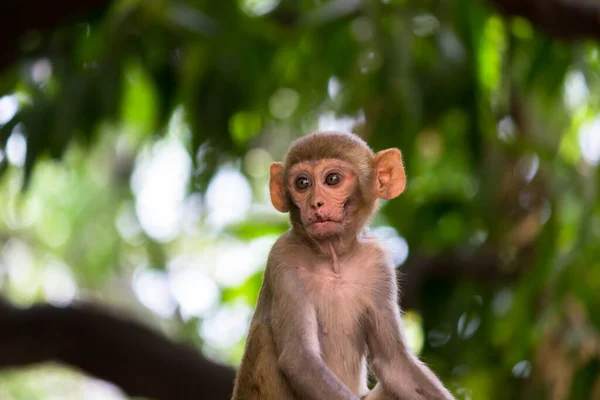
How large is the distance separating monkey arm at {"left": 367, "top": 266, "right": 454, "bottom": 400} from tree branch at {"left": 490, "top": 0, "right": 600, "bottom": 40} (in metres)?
5.40

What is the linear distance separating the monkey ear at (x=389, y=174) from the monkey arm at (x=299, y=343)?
71 cm

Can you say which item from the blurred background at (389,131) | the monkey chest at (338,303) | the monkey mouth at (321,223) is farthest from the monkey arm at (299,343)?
the blurred background at (389,131)

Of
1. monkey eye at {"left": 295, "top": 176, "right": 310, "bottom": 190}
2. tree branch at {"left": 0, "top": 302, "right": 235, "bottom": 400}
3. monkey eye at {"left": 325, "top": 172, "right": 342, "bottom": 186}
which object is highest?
monkey eye at {"left": 325, "top": 172, "right": 342, "bottom": 186}

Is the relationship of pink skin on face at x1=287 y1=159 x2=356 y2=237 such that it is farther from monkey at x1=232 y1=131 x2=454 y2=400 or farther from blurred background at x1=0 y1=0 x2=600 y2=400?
blurred background at x1=0 y1=0 x2=600 y2=400

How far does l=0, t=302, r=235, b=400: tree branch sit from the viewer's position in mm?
10859

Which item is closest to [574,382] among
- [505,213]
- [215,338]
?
[505,213]

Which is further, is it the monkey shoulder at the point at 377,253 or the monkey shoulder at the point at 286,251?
the monkey shoulder at the point at 377,253

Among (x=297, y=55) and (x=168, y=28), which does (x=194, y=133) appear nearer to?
(x=168, y=28)

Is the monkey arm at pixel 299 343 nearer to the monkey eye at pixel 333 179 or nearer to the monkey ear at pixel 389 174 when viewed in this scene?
the monkey eye at pixel 333 179

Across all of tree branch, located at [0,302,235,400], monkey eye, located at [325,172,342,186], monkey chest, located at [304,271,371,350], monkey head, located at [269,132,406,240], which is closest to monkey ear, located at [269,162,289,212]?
monkey head, located at [269,132,406,240]

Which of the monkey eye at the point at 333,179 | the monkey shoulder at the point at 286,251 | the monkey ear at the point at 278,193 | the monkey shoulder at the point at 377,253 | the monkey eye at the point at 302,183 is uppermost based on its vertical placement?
the monkey eye at the point at 333,179

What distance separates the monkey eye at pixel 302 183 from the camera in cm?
483

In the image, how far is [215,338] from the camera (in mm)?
17156

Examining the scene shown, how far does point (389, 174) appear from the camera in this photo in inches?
202
